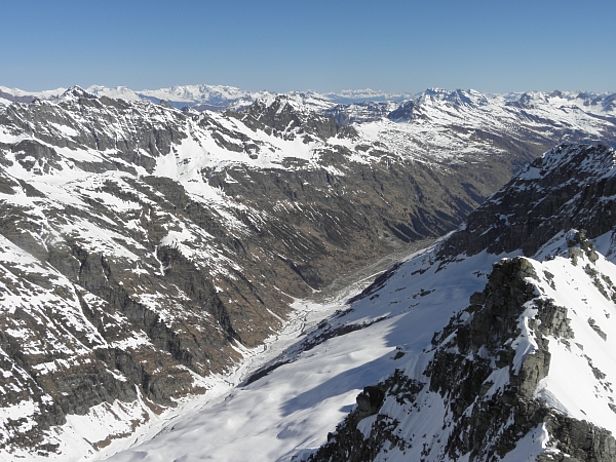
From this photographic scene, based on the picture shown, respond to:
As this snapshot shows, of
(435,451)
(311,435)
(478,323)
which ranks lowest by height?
(311,435)

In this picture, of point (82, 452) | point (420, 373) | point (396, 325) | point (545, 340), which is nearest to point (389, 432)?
point (420, 373)

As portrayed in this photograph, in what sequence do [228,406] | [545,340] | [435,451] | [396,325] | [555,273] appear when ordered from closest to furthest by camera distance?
1. [545,340]
2. [435,451]
3. [555,273]
4. [228,406]
5. [396,325]

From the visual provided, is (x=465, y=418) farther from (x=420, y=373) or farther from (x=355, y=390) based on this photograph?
(x=355, y=390)

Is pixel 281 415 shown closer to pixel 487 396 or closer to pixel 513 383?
pixel 487 396

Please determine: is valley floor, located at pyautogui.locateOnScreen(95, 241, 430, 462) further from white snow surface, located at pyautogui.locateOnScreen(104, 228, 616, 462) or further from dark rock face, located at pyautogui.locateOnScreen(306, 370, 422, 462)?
dark rock face, located at pyautogui.locateOnScreen(306, 370, 422, 462)

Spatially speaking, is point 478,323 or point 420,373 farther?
point 420,373

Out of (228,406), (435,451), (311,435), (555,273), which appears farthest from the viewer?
(228,406)

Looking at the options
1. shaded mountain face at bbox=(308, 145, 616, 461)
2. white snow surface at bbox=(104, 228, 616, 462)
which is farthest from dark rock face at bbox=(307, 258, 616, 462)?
white snow surface at bbox=(104, 228, 616, 462)

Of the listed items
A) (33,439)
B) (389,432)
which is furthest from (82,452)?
(389,432)

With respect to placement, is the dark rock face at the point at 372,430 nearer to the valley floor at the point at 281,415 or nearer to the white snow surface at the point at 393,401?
the white snow surface at the point at 393,401

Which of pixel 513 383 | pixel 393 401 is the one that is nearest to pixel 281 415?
pixel 393 401

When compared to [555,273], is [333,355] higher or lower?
lower
